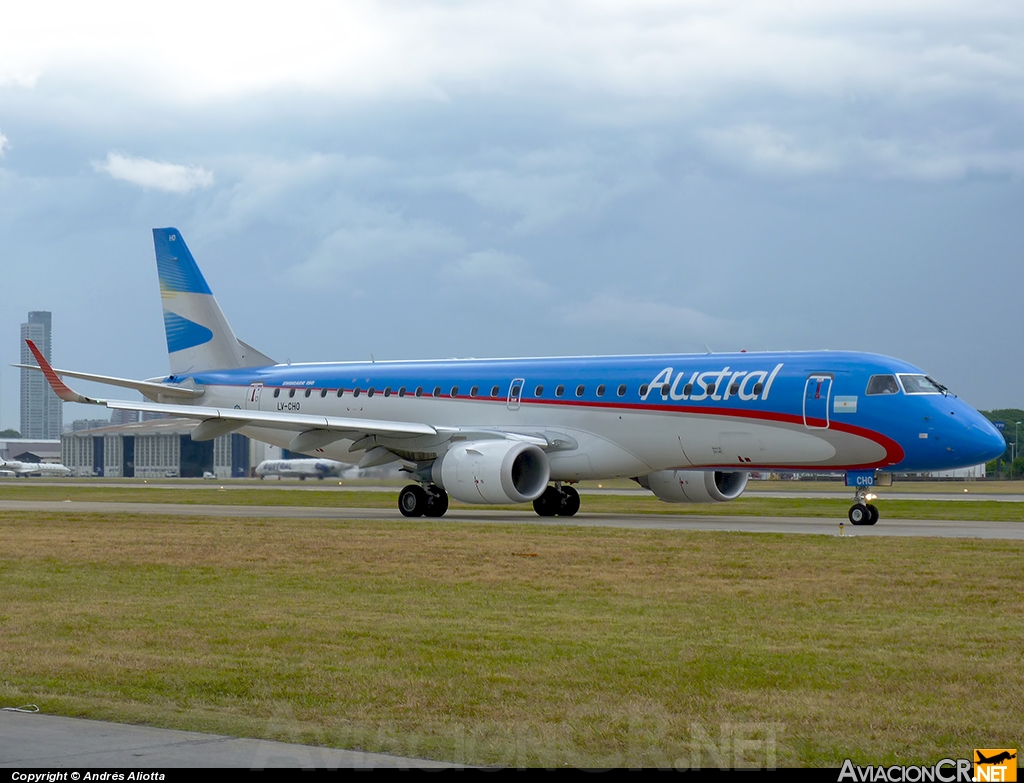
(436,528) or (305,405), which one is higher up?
(305,405)

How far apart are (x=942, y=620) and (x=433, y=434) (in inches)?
785

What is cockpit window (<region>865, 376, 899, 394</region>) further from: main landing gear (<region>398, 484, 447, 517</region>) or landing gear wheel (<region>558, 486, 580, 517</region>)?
main landing gear (<region>398, 484, 447, 517</region>)

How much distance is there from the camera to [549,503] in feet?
110

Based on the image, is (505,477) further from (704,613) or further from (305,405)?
(704,613)

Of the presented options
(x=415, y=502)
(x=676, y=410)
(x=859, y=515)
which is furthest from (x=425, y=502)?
(x=859, y=515)

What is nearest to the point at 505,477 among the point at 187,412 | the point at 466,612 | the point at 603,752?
the point at 187,412

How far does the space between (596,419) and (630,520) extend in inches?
97.2

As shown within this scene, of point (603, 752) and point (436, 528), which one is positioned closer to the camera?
point (603, 752)

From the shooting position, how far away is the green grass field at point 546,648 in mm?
7602

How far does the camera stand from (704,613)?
41.7 feet

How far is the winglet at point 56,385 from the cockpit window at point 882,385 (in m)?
17.9

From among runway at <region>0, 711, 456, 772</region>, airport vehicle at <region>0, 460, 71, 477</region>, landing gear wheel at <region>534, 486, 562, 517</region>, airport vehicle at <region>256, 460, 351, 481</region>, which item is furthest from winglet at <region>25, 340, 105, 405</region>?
airport vehicle at <region>0, 460, 71, 477</region>

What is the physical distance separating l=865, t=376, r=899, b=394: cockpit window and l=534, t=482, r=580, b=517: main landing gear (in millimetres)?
9158

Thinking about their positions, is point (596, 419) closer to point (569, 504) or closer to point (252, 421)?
point (569, 504)
